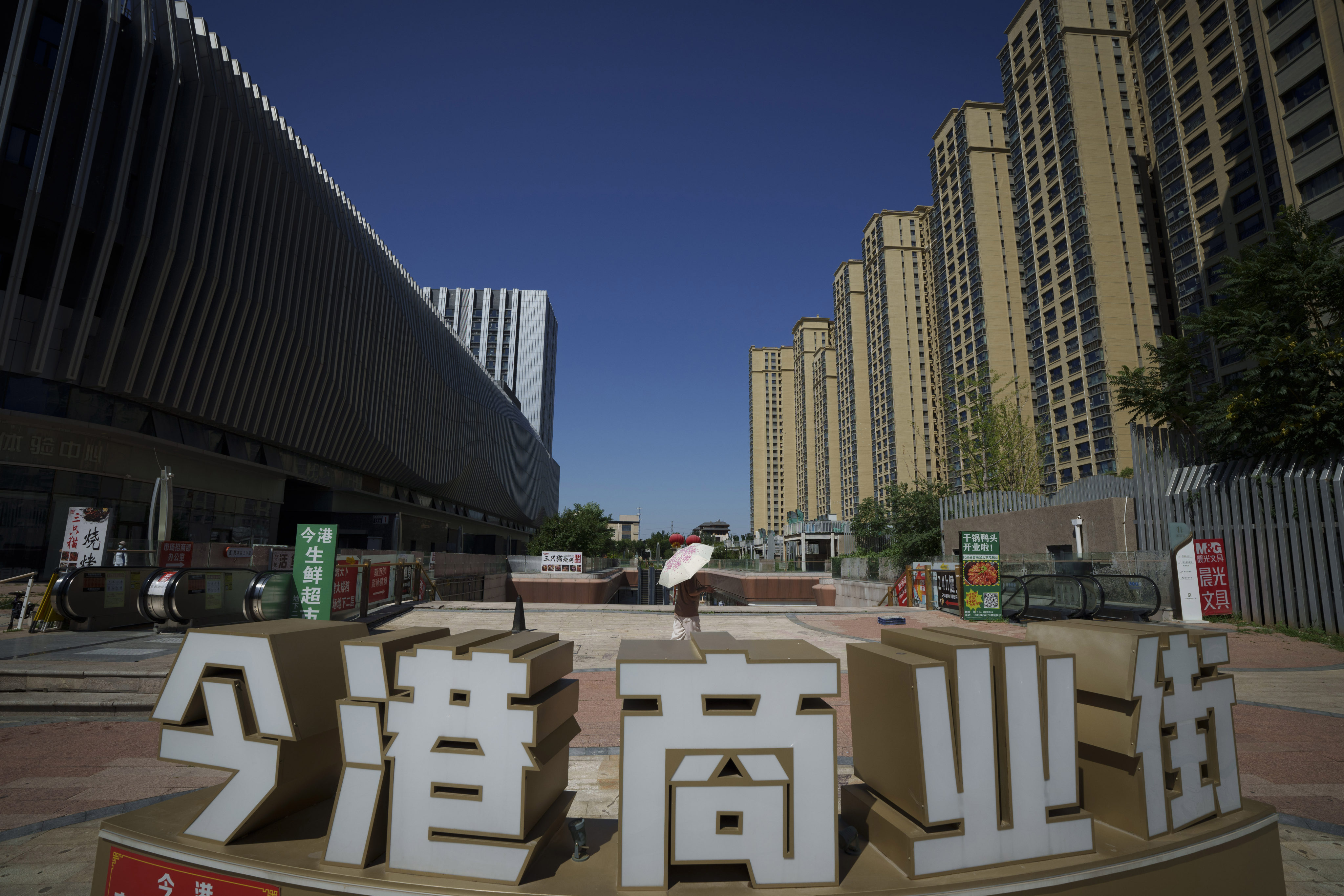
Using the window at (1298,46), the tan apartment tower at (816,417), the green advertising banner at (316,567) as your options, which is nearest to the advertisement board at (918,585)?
the green advertising banner at (316,567)

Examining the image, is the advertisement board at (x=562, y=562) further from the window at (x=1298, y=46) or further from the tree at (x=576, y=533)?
the window at (x=1298, y=46)

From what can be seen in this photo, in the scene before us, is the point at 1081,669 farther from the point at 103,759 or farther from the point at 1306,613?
the point at 1306,613

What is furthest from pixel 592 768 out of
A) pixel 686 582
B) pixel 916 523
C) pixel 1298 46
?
pixel 1298 46

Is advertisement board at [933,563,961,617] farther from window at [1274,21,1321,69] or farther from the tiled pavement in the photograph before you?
window at [1274,21,1321,69]

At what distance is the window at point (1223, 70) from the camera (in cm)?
3750

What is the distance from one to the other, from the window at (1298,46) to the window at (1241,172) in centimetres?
680

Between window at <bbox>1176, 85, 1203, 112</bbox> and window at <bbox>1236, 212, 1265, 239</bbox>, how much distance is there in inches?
356

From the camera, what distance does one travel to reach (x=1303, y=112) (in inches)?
1185

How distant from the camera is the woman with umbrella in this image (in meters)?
4.45

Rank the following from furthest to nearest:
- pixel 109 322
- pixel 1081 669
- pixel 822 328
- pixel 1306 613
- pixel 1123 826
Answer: pixel 822 328 → pixel 109 322 → pixel 1306 613 → pixel 1081 669 → pixel 1123 826

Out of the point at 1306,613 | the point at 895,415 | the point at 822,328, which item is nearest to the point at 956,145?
the point at 895,415

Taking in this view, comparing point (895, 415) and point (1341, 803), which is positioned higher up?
point (895, 415)

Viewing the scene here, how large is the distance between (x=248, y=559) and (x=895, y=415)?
255ft

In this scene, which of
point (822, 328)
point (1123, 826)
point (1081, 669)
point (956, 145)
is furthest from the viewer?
point (822, 328)
